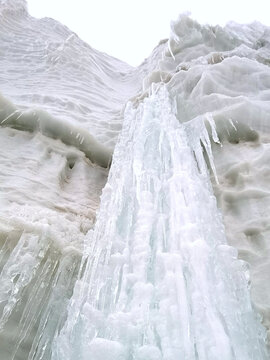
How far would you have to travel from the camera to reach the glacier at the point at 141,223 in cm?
204

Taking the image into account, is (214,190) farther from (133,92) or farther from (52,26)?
(52,26)

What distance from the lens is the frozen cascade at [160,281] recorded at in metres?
1.89

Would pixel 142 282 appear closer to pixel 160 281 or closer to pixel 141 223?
pixel 160 281

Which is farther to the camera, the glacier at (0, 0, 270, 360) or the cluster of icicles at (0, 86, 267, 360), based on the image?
the glacier at (0, 0, 270, 360)

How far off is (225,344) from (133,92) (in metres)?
6.04

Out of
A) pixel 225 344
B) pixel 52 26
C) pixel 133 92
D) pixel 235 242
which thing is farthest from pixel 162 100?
pixel 52 26

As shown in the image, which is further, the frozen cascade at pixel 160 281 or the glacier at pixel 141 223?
the glacier at pixel 141 223

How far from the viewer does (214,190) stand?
11.6 ft

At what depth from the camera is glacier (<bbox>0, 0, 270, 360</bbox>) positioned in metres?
2.04

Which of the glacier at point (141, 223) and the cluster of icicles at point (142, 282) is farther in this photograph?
the glacier at point (141, 223)

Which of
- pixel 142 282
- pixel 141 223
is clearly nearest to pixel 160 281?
pixel 142 282

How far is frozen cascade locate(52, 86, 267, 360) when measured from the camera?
189cm

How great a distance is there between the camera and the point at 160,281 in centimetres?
225

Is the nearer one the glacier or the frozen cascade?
the frozen cascade
